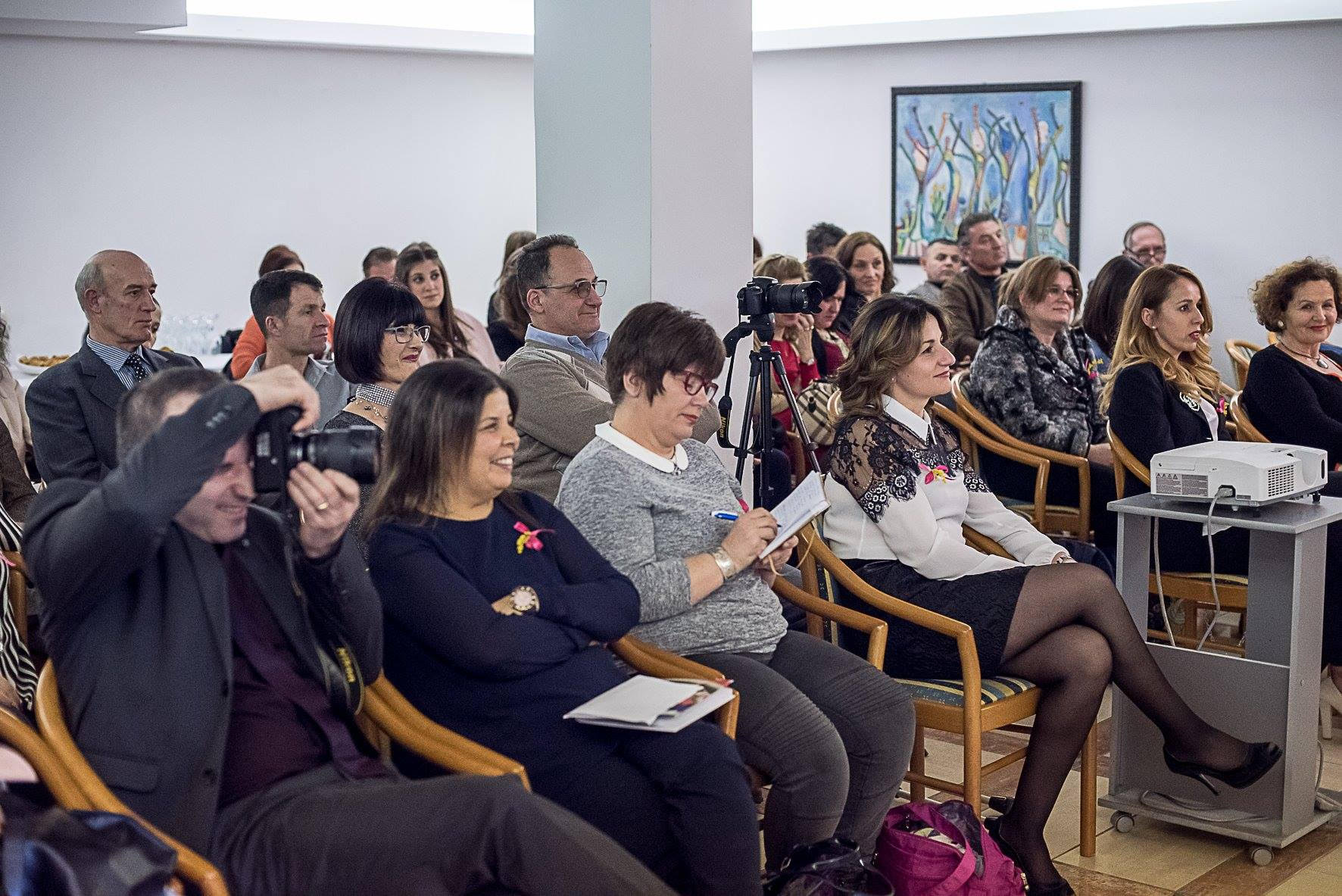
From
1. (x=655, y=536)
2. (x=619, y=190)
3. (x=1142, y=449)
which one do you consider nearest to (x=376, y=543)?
(x=655, y=536)

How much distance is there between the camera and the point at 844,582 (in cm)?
311

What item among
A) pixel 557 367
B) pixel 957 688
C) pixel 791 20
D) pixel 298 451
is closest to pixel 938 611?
pixel 957 688

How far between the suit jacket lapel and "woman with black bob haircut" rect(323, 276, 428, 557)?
68 cm

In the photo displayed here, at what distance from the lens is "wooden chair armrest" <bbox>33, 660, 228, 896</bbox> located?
186cm

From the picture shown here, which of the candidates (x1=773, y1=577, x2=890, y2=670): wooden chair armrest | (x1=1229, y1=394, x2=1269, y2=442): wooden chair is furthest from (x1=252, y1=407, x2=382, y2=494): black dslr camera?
(x1=1229, y1=394, x2=1269, y2=442): wooden chair

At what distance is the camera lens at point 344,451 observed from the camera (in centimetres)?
204

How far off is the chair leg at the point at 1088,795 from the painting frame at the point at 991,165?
5.53 metres

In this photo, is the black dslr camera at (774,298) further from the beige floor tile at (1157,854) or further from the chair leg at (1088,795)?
the beige floor tile at (1157,854)

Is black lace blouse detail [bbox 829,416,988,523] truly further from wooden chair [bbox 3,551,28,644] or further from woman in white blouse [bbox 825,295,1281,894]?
wooden chair [bbox 3,551,28,644]

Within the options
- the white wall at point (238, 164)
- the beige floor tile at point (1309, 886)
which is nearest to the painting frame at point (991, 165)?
the white wall at point (238, 164)

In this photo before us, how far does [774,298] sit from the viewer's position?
146 inches

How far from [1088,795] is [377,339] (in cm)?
187

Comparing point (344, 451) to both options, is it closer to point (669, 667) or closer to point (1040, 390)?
point (669, 667)

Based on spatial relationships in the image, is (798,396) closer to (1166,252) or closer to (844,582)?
(844,582)
